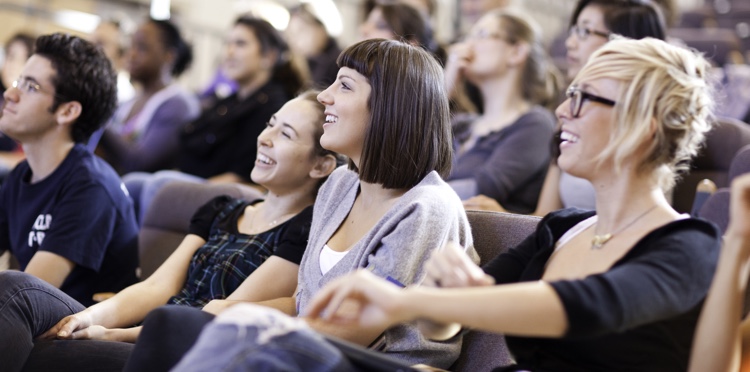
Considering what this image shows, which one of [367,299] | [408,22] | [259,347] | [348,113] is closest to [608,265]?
[367,299]

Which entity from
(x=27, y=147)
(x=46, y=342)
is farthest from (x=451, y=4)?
(x=46, y=342)

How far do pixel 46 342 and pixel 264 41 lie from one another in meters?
A: 2.50

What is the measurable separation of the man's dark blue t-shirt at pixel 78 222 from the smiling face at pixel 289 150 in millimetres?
475

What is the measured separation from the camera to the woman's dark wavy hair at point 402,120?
2.01 meters

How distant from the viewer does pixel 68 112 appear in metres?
2.74

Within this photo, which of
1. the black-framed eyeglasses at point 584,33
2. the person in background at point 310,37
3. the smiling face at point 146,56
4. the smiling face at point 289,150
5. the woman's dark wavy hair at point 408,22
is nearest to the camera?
the smiling face at point 289,150

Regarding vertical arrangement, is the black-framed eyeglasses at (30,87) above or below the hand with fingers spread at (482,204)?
above

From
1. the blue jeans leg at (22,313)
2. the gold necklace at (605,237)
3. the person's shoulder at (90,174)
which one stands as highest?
the gold necklace at (605,237)

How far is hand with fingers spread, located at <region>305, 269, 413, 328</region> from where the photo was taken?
1370 mm

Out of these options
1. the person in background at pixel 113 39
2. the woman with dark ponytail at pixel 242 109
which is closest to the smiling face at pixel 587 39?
the woman with dark ponytail at pixel 242 109

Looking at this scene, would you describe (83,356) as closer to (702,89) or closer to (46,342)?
(46,342)

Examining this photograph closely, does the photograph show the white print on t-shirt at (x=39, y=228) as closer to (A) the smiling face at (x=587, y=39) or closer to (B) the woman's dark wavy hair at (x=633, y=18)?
(A) the smiling face at (x=587, y=39)

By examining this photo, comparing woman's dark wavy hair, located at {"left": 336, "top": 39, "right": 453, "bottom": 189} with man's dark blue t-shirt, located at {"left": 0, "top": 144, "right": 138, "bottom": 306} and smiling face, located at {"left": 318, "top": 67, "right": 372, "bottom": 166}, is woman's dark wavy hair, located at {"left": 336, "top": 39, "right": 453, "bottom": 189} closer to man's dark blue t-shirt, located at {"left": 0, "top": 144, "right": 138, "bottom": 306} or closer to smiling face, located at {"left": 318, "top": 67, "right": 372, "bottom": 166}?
smiling face, located at {"left": 318, "top": 67, "right": 372, "bottom": 166}

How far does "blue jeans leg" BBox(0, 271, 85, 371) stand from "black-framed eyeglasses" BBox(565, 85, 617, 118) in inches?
47.8
